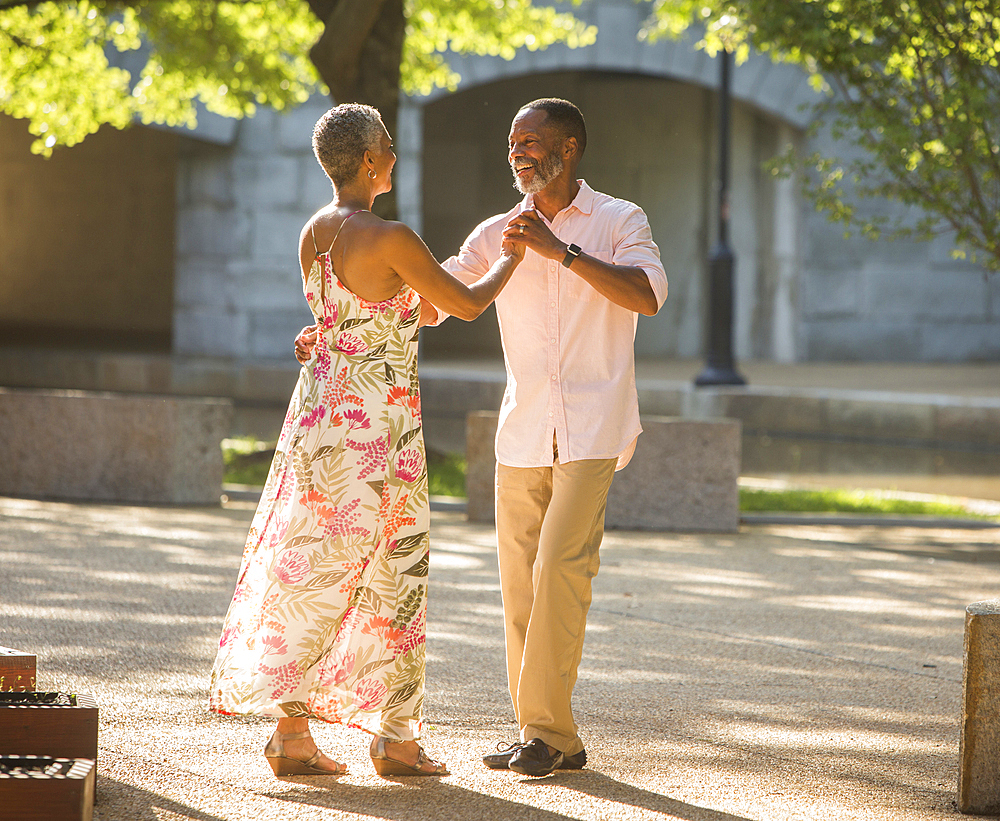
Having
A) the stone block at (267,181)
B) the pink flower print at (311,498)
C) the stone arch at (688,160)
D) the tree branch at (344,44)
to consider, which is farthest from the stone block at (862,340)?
the pink flower print at (311,498)

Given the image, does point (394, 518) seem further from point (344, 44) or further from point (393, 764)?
point (344, 44)

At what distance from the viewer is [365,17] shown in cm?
1107

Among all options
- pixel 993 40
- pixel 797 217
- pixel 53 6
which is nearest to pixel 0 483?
pixel 53 6

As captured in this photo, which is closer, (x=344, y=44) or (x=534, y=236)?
(x=534, y=236)

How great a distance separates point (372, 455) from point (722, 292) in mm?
13980

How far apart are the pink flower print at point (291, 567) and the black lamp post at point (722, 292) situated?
13.8 m

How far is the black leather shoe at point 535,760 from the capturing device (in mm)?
3947

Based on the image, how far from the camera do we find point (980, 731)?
12.4ft

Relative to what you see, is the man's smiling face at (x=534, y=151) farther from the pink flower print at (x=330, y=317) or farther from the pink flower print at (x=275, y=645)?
the pink flower print at (x=275, y=645)

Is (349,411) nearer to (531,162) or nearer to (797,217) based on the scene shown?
(531,162)

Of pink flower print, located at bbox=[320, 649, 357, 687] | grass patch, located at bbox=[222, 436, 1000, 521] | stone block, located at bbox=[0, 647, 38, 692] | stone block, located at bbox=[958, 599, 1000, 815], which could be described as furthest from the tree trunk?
stone block, located at bbox=[958, 599, 1000, 815]

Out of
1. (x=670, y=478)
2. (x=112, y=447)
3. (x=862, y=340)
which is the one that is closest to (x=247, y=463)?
(x=112, y=447)

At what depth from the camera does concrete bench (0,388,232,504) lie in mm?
9781

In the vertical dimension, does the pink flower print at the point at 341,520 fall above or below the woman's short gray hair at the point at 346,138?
below
